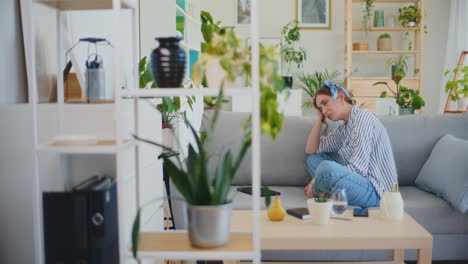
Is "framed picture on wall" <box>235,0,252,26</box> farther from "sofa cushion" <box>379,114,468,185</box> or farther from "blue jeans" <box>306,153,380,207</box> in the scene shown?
"blue jeans" <box>306,153,380,207</box>

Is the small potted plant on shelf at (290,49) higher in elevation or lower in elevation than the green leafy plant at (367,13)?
lower

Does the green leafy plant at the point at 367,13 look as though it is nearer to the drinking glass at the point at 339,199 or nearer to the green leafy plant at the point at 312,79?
the green leafy plant at the point at 312,79

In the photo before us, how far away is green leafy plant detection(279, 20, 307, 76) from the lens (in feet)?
21.7

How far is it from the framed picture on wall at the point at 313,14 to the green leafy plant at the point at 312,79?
0.67 m

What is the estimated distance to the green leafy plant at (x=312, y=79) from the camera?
6633mm

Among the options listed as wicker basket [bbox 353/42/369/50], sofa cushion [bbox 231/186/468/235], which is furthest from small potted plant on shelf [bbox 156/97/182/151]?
wicker basket [bbox 353/42/369/50]

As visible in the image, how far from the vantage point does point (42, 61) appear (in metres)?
2.00

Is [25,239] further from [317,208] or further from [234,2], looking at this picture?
[234,2]

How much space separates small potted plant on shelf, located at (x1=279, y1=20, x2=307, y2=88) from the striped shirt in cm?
402

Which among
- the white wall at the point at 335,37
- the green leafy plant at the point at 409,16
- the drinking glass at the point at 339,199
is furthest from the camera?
the white wall at the point at 335,37

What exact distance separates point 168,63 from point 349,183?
4.54 ft

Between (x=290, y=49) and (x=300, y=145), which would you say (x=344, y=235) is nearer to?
(x=300, y=145)

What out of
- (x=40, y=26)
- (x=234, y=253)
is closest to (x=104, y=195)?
(x=234, y=253)

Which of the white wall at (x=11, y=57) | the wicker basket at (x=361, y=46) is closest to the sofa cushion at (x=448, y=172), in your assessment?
the white wall at (x=11, y=57)
